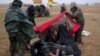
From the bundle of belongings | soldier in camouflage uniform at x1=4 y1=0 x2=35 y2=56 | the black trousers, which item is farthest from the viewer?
the black trousers

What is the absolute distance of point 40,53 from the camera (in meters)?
9.03

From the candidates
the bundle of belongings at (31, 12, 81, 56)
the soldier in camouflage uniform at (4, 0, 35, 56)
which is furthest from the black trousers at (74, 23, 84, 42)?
the soldier in camouflage uniform at (4, 0, 35, 56)

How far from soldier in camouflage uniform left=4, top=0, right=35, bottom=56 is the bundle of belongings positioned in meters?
0.57

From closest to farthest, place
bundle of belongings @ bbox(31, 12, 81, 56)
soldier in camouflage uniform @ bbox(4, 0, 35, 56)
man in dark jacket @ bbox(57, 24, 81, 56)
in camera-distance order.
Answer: man in dark jacket @ bbox(57, 24, 81, 56), bundle of belongings @ bbox(31, 12, 81, 56), soldier in camouflage uniform @ bbox(4, 0, 35, 56)

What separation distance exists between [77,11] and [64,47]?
5743 millimetres

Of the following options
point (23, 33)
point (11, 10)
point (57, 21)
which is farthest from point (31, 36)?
point (57, 21)

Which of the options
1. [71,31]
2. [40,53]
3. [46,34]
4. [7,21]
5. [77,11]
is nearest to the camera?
[40,53]

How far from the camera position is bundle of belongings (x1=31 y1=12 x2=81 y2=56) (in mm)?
8617

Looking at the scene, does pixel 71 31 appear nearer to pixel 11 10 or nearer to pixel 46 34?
pixel 46 34

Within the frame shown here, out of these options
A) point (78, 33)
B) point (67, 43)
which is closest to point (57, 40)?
point (67, 43)

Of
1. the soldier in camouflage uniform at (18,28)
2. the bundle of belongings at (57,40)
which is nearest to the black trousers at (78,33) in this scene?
the bundle of belongings at (57,40)

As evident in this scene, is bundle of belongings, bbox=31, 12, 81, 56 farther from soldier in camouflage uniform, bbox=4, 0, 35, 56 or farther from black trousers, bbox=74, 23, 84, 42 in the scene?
black trousers, bbox=74, 23, 84, 42

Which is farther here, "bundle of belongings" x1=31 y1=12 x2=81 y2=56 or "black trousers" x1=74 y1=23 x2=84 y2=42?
"black trousers" x1=74 y1=23 x2=84 y2=42

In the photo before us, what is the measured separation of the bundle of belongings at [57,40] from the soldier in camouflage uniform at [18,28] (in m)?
0.57
